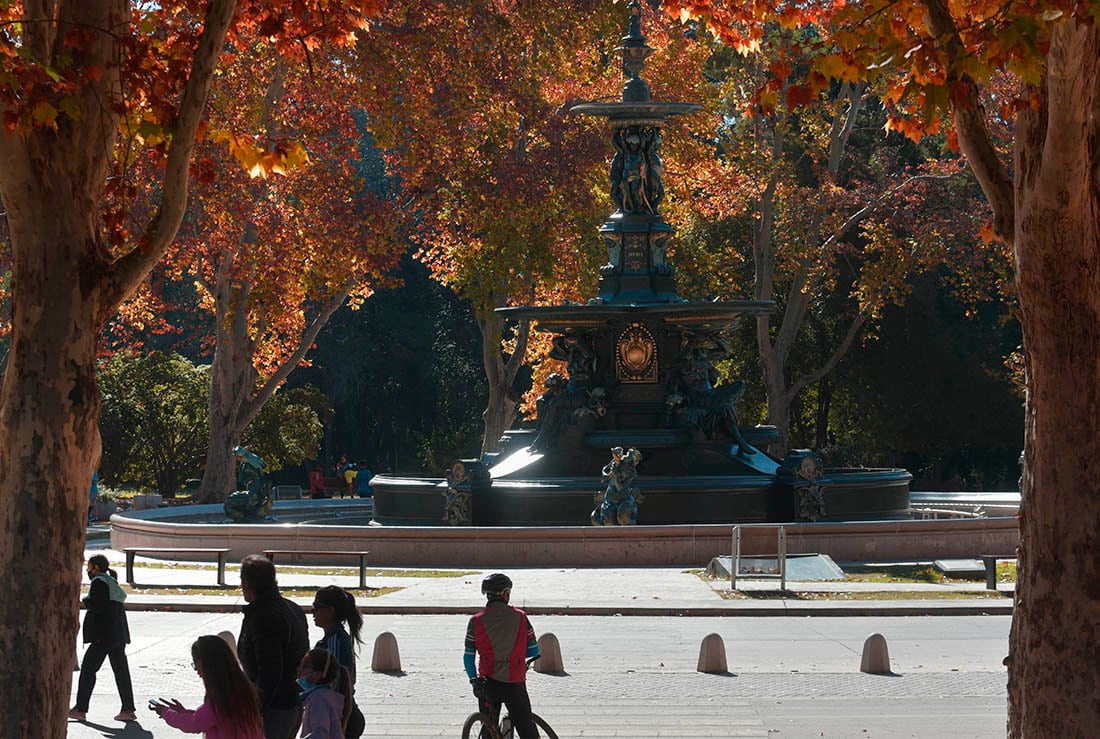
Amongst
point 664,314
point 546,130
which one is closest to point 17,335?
point 664,314

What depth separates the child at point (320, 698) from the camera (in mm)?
8891

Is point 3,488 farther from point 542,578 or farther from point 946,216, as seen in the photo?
point 946,216

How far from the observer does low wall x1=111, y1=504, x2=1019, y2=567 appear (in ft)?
88.1

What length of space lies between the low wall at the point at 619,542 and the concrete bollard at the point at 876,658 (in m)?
9.70

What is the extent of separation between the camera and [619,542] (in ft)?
A: 88.1

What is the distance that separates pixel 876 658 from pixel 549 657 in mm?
3038

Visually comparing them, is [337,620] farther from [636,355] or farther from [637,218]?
[637,218]

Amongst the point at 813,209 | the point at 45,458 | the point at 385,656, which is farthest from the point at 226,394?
the point at 45,458

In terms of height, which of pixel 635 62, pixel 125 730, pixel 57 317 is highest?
pixel 635 62

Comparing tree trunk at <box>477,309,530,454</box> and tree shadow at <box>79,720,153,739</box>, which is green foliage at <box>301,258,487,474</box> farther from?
tree shadow at <box>79,720,153,739</box>

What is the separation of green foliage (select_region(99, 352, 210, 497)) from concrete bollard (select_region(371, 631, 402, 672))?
34.6m

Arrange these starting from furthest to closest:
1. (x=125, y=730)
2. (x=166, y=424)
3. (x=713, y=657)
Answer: (x=166, y=424)
(x=713, y=657)
(x=125, y=730)

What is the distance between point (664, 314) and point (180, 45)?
20781mm

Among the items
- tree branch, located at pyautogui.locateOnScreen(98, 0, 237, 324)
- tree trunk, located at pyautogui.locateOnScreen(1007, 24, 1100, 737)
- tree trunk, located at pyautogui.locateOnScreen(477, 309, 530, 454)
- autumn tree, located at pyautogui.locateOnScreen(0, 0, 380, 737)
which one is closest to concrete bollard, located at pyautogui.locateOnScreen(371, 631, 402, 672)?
tree branch, located at pyautogui.locateOnScreen(98, 0, 237, 324)
